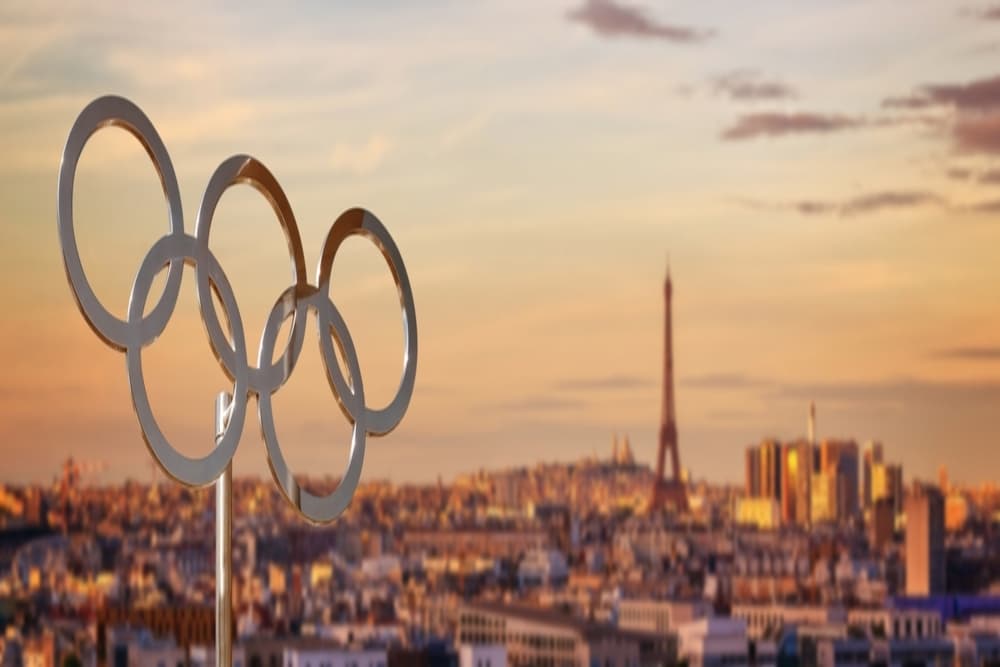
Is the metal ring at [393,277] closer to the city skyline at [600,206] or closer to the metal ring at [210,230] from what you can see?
the metal ring at [210,230]

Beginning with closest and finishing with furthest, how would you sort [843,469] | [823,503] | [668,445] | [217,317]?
[217,317] < [668,445] < [843,469] < [823,503]

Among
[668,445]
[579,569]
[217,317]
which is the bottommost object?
[579,569]

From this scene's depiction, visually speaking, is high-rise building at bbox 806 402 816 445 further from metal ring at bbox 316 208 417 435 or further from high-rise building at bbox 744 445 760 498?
metal ring at bbox 316 208 417 435

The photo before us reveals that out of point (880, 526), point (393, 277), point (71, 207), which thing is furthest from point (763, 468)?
point (71, 207)

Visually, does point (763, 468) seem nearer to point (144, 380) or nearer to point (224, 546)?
point (224, 546)

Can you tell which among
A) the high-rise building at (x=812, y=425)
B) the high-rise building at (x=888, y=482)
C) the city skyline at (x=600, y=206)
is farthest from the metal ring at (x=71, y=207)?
the high-rise building at (x=888, y=482)

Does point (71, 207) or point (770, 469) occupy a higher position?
point (71, 207)

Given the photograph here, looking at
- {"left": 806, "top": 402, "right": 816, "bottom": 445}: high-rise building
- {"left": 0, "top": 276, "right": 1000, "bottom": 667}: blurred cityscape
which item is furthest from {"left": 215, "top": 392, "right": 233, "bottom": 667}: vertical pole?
{"left": 806, "top": 402, "right": 816, "bottom": 445}: high-rise building
